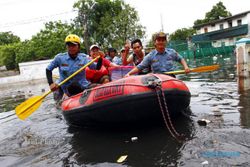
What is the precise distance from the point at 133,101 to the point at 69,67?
2271mm

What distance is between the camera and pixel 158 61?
6.01m

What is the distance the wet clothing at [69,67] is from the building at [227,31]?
34.1m

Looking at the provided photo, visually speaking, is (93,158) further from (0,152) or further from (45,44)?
(45,44)

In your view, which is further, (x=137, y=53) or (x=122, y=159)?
(x=137, y=53)

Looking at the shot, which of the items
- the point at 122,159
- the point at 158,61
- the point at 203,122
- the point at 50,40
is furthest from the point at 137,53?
the point at 50,40

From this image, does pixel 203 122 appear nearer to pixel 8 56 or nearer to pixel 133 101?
pixel 133 101

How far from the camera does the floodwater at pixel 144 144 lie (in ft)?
12.1

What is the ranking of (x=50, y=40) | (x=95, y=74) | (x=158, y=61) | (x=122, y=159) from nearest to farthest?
(x=122, y=159) → (x=158, y=61) → (x=95, y=74) → (x=50, y=40)

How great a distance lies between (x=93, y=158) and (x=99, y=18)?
1615 inches

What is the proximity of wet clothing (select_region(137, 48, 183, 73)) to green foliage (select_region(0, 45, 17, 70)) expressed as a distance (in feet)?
143

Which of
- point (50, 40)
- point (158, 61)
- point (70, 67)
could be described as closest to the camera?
point (158, 61)

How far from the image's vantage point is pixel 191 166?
11.1 feet

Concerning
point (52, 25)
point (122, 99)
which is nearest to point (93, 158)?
point (122, 99)

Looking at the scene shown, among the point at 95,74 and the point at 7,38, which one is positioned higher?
the point at 7,38
